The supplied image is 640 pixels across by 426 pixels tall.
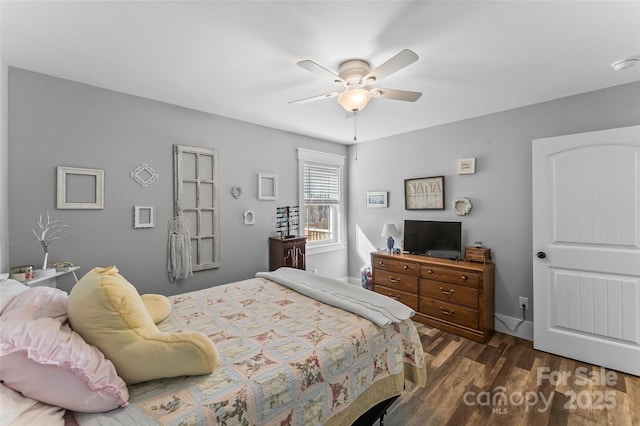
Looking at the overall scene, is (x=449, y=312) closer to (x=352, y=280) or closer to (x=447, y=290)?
(x=447, y=290)

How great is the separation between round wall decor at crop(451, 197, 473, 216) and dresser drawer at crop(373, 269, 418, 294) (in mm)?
1018

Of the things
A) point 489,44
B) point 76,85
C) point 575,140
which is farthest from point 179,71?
point 575,140

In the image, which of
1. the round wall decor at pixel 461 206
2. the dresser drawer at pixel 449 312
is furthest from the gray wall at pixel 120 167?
the round wall decor at pixel 461 206

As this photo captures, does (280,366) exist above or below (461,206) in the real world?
below

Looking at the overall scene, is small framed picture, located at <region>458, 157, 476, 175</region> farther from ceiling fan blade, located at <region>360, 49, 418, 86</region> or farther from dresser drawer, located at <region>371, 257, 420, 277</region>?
ceiling fan blade, located at <region>360, 49, 418, 86</region>

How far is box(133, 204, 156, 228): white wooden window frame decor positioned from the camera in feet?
8.59

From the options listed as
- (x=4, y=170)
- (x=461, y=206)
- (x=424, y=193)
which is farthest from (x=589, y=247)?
(x=4, y=170)

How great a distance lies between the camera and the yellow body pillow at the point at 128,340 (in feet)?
3.40

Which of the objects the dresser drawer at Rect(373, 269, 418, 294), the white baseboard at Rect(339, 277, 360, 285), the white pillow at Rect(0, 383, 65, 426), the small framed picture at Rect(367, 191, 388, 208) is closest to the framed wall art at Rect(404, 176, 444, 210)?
the small framed picture at Rect(367, 191, 388, 208)

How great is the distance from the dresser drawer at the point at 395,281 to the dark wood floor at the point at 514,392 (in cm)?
83

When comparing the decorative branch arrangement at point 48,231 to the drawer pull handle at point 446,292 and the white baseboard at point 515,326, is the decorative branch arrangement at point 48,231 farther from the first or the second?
the white baseboard at point 515,326

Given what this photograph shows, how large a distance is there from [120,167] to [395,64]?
8.40ft

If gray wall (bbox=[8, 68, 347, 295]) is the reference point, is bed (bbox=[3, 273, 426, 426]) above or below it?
below

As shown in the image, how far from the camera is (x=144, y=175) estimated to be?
8.79 feet
